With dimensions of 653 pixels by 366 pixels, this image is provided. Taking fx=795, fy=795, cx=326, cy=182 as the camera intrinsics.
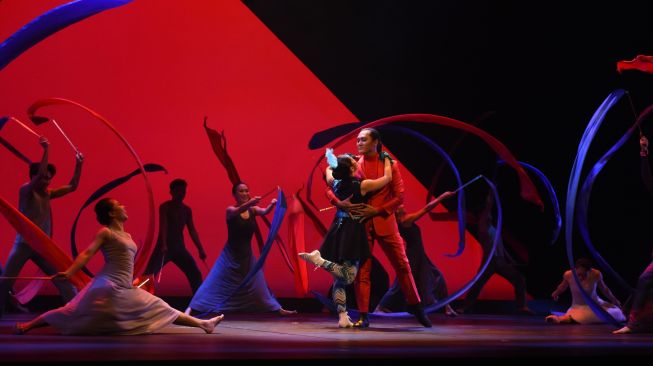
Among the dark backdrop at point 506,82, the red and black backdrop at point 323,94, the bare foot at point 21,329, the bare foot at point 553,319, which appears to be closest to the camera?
the bare foot at point 21,329

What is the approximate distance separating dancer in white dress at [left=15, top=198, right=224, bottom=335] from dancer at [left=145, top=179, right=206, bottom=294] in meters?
2.95

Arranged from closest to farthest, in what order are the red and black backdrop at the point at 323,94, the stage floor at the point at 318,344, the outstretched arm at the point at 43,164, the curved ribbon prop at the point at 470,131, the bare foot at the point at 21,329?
the stage floor at the point at 318,344 < the bare foot at the point at 21,329 < the outstretched arm at the point at 43,164 < the curved ribbon prop at the point at 470,131 < the red and black backdrop at the point at 323,94

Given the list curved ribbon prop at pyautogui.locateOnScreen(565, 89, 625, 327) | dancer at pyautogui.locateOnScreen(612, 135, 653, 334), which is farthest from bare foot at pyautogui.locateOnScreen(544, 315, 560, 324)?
dancer at pyautogui.locateOnScreen(612, 135, 653, 334)

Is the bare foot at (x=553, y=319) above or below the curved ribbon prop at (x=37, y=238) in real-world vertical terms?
below

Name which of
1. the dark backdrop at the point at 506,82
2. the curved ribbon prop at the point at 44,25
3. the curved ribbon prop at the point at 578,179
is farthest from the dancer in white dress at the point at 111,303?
the dark backdrop at the point at 506,82

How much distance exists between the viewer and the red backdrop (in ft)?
27.7

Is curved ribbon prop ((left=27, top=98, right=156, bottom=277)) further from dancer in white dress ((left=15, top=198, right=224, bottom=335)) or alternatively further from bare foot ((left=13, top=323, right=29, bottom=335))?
bare foot ((left=13, top=323, right=29, bottom=335))

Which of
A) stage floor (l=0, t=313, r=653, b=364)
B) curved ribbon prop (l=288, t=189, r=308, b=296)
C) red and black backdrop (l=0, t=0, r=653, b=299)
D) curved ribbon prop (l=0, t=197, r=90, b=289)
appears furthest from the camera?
red and black backdrop (l=0, t=0, r=653, b=299)

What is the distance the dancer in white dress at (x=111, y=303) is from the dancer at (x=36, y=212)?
1703 mm

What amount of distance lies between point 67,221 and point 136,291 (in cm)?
356

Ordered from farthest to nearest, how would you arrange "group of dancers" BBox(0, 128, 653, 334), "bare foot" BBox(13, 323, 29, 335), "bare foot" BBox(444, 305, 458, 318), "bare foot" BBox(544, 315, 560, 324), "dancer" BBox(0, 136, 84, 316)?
1. "bare foot" BBox(444, 305, 458, 318)
2. "bare foot" BBox(544, 315, 560, 324)
3. "dancer" BBox(0, 136, 84, 316)
4. "group of dancers" BBox(0, 128, 653, 334)
5. "bare foot" BBox(13, 323, 29, 335)

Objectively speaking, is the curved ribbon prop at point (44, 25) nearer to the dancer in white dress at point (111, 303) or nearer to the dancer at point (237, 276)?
the dancer in white dress at point (111, 303)

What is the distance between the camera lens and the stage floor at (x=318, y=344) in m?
3.86

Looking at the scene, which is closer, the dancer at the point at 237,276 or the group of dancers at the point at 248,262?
the group of dancers at the point at 248,262
